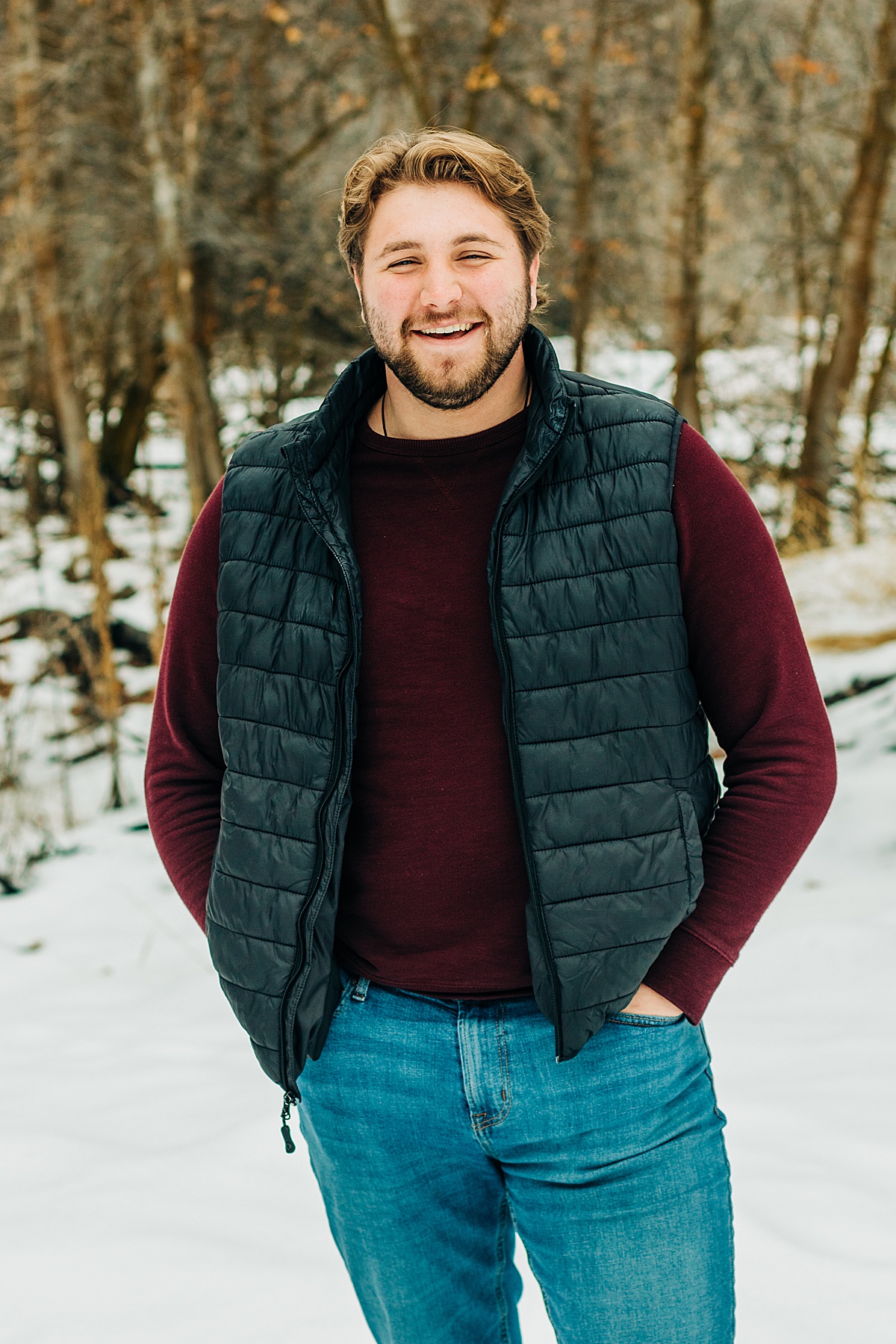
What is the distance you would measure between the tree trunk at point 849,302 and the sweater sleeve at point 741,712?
→ 6.46 meters

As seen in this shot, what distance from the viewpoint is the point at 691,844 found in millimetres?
1431

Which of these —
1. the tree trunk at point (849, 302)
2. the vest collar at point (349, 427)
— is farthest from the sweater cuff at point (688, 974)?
the tree trunk at point (849, 302)

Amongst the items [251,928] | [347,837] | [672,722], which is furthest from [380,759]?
[672,722]

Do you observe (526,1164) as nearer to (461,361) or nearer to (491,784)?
(491,784)

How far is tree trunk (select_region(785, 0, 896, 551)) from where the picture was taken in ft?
25.0

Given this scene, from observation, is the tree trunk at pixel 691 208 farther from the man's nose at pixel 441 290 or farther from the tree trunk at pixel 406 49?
the man's nose at pixel 441 290

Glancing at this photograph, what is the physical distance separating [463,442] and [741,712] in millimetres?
548

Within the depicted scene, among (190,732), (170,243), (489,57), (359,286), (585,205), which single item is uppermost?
(489,57)

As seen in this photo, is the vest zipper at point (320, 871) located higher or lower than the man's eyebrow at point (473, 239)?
lower

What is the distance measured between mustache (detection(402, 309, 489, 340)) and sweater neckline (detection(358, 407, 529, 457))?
15cm

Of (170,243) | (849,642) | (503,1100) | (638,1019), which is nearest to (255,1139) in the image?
(503,1100)

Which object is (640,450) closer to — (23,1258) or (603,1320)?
(603,1320)

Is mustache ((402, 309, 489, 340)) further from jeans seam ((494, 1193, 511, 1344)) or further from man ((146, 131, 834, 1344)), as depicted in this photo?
jeans seam ((494, 1193, 511, 1344))

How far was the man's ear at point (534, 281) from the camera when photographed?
158 cm
